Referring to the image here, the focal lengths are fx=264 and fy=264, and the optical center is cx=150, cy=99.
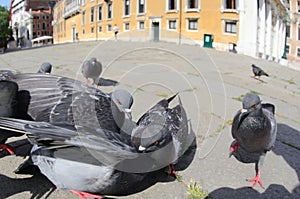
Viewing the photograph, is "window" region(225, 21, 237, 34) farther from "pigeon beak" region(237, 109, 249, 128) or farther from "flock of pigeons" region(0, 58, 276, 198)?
"pigeon beak" region(237, 109, 249, 128)

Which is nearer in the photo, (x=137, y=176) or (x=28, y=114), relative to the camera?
(x=137, y=176)

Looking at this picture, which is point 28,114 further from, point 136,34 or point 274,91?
point 274,91

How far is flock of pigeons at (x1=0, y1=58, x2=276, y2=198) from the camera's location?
5.49ft

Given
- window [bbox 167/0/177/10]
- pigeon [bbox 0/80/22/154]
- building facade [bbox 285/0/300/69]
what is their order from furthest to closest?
1. building facade [bbox 285/0/300/69]
2. window [bbox 167/0/177/10]
3. pigeon [bbox 0/80/22/154]

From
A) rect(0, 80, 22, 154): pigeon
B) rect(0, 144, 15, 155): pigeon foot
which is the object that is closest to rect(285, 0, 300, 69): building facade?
rect(0, 144, 15, 155): pigeon foot

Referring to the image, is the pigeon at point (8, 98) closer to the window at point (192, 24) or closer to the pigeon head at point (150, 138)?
the pigeon head at point (150, 138)

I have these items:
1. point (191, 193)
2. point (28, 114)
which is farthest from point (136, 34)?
point (191, 193)

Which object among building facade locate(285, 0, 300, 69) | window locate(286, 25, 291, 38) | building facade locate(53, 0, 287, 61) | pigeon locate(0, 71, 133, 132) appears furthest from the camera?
window locate(286, 25, 291, 38)

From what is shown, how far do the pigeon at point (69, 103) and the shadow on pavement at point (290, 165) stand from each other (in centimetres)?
102

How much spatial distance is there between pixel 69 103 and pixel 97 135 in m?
0.68

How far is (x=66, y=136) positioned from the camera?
5.34 feet

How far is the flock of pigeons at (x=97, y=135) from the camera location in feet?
5.49

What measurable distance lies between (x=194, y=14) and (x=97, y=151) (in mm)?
25983

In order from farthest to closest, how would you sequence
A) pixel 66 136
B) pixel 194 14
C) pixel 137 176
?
pixel 194 14 → pixel 137 176 → pixel 66 136
